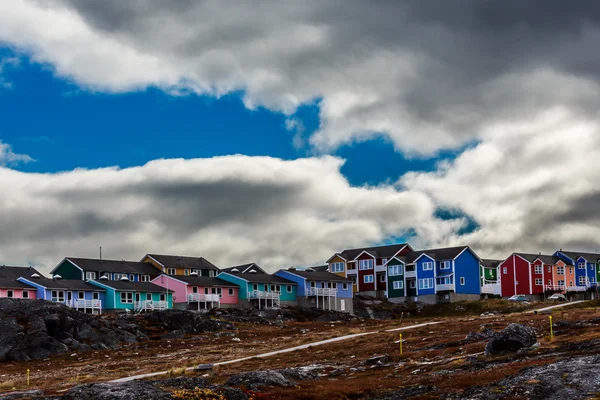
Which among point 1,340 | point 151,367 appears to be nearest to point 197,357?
point 151,367

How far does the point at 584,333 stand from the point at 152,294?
84.7 m

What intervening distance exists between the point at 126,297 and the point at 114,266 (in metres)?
17.8

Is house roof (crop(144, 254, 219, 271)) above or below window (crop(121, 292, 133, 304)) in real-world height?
above

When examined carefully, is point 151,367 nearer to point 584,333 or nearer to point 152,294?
A: point 584,333

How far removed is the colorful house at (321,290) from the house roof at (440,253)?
1596 centimetres

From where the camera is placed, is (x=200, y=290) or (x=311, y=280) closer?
(x=200, y=290)

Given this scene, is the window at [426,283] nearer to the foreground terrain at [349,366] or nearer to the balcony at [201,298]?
the balcony at [201,298]

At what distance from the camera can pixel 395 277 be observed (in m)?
154

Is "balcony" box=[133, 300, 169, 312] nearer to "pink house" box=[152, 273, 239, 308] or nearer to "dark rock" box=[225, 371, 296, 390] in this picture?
"pink house" box=[152, 273, 239, 308]

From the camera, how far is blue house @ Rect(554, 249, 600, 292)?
543 feet

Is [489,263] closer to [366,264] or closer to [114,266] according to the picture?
[366,264]

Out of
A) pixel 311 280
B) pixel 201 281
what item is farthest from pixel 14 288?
pixel 311 280

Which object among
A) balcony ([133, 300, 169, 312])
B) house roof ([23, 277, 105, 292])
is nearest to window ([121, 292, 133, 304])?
balcony ([133, 300, 169, 312])

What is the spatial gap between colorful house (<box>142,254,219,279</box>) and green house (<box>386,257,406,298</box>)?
3400 cm
